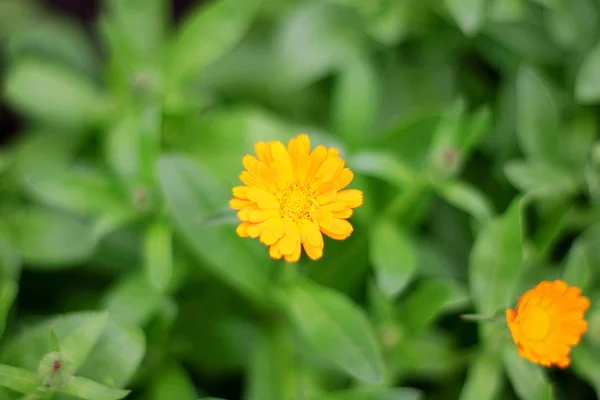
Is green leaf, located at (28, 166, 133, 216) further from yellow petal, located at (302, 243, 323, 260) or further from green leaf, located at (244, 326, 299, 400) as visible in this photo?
yellow petal, located at (302, 243, 323, 260)

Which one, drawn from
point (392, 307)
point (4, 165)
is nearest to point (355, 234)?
point (392, 307)

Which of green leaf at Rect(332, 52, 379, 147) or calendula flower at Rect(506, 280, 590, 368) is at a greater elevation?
green leaf at Rect(332, 52, 379, 147)

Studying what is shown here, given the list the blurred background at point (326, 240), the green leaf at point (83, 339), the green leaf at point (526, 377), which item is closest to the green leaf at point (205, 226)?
the blurred background at point (326, 240)

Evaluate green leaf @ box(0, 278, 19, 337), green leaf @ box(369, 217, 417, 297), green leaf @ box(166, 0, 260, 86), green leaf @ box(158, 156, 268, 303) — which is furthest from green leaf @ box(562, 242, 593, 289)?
green leaf @ box(0, 278, 19, 337)

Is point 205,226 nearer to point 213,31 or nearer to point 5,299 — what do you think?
point 5,299

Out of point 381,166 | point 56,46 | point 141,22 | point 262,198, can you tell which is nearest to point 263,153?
point 262,198

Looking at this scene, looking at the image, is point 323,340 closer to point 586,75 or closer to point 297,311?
point 297,311
